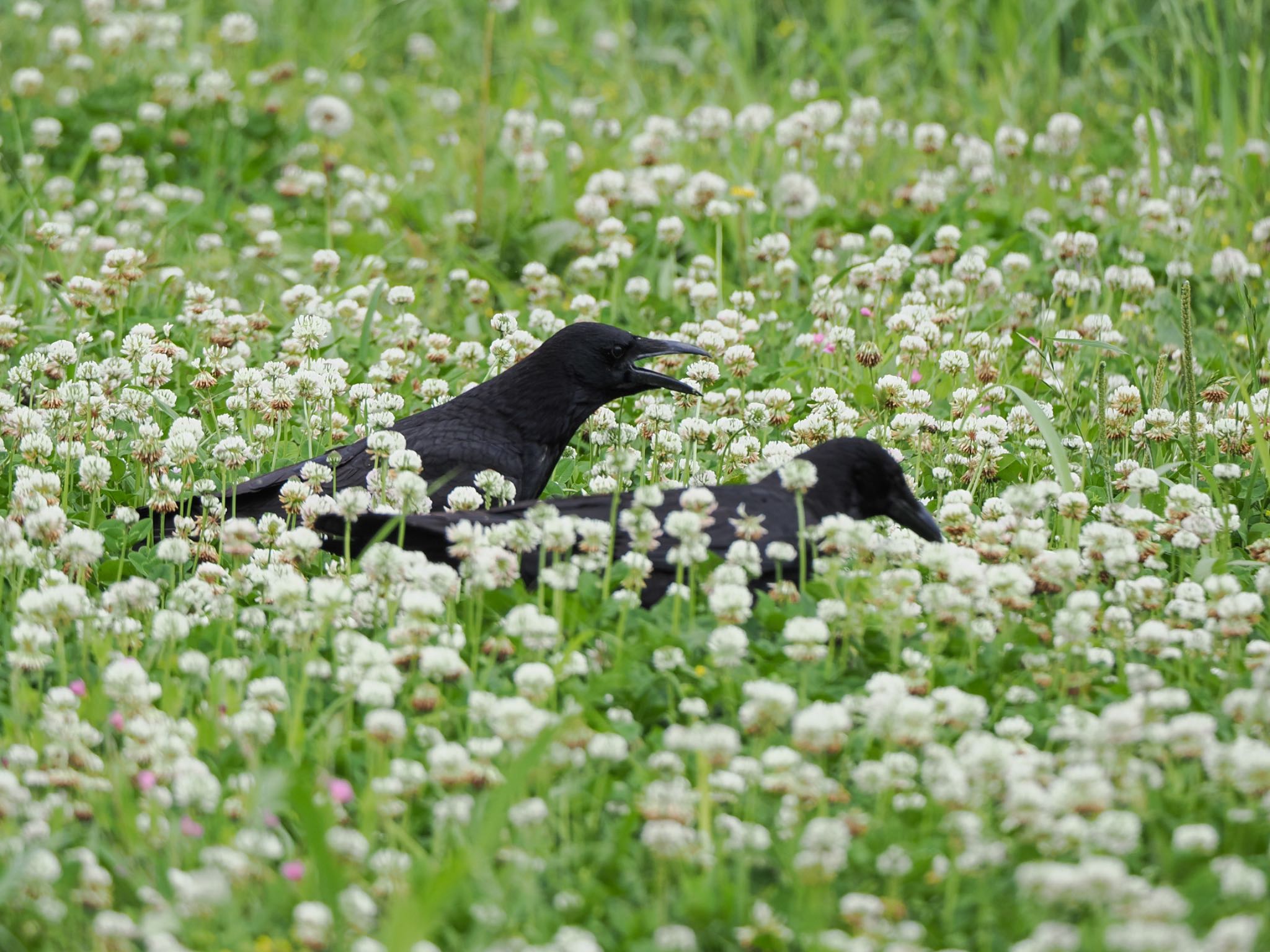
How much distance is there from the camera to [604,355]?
225 inches

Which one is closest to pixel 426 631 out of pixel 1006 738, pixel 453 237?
pixel 1006 738

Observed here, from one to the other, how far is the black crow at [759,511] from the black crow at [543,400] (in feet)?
2.69

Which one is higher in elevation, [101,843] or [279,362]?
[279,362]

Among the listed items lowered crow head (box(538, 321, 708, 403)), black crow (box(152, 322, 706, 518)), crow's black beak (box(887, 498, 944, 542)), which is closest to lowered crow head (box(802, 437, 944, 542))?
crow's black beak (box(887, 498, 944, 542))

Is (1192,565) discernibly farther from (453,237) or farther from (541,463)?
(453,237)

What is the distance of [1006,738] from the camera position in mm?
3479

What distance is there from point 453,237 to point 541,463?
2558 mm

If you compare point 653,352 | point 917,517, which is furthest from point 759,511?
point 653,352

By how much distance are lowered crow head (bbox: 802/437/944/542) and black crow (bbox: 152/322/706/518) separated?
0.89m

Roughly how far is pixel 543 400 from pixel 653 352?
16.7 inches

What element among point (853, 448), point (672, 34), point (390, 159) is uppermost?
point (672, 34)

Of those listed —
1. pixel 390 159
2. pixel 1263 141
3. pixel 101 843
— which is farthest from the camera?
pixel 390 159

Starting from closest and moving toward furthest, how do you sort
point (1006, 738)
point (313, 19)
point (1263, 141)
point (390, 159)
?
point (1006, 738)
point (1263, 141)
point (390, 159)
point (313, 19)

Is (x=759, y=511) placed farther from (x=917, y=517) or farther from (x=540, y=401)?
(x=540, y=401)
